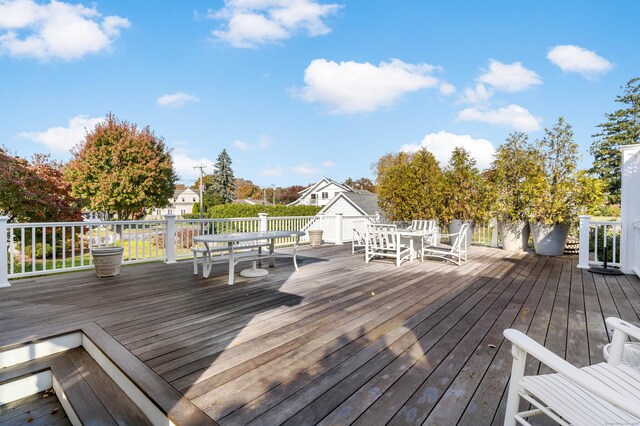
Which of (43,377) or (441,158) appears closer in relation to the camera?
(43,377)

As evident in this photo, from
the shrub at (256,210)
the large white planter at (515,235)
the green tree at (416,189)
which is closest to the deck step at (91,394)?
the green tree at (416,189)

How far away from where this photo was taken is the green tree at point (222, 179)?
42812 millimetres

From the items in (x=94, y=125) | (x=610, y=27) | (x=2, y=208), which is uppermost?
(x=610, y=27)

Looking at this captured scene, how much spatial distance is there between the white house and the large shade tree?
27509 millimetres

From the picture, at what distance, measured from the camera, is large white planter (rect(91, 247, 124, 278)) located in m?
4.83

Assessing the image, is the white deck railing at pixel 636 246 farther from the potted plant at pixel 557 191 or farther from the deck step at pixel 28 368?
the deck step at pixel 28 368

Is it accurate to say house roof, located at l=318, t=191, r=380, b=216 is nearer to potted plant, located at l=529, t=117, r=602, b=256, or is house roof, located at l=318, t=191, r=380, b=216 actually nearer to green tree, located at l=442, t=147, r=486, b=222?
green tree, located at l=442, t=147, r=486, b=222

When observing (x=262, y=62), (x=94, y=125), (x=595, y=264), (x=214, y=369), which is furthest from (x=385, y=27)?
(x=94, y=125)

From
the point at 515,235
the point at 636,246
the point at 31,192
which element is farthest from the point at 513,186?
the point at 31,192

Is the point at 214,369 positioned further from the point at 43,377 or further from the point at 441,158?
the point at 441,158

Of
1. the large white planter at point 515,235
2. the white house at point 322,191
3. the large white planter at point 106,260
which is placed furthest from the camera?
the white house at point 322,191

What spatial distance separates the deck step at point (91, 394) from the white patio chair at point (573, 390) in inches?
78.6

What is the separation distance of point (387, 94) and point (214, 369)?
17.4 meters

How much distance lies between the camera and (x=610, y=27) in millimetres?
9766
